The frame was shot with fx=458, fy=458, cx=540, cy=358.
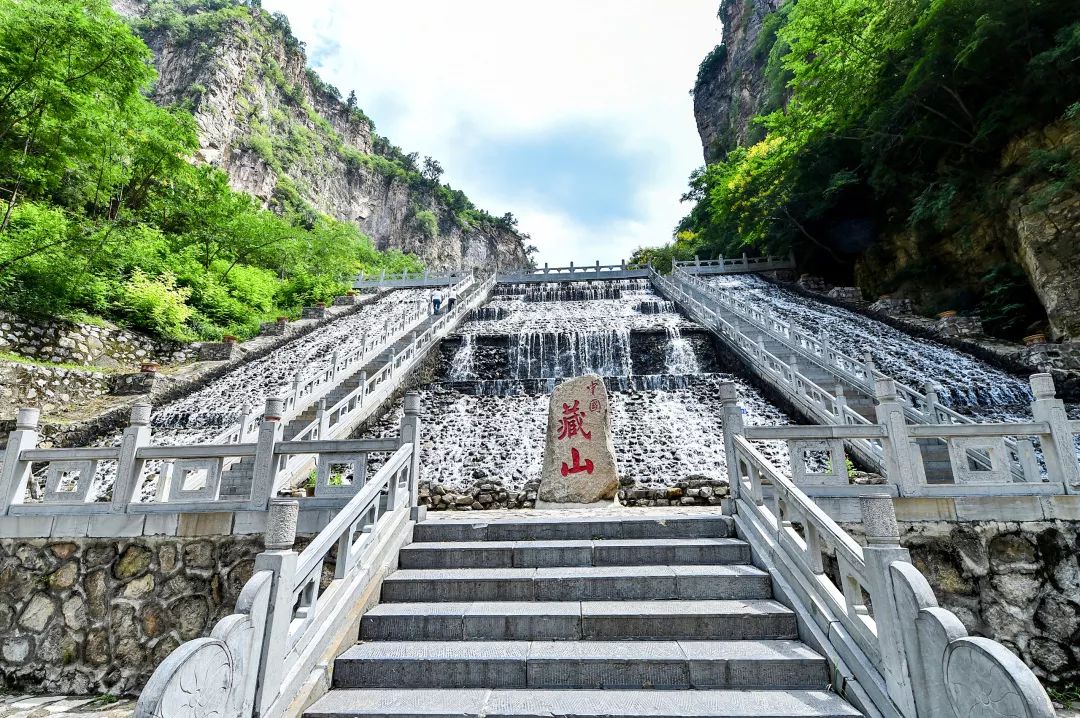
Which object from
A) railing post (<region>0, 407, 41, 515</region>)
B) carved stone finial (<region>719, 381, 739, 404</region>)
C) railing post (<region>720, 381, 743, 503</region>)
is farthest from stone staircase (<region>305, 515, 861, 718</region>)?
railing post (<region>0, 407, 41, 515</region>)

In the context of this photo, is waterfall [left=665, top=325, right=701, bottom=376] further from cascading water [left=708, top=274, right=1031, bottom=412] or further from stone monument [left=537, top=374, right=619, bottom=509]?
stone monument [left=537, top=374, right=619, bottom=509]

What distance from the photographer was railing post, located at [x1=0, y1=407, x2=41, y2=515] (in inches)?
216

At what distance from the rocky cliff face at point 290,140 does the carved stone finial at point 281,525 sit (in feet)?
149

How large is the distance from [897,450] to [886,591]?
9.30 ft

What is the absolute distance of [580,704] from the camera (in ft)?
10.7

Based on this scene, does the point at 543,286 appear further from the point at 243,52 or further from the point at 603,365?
the point at 243,52

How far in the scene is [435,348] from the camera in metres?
16.7

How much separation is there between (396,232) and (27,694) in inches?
2288

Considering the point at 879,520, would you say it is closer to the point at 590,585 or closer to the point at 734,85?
the point at 590,585

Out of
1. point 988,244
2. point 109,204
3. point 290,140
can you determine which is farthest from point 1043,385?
point 290,140

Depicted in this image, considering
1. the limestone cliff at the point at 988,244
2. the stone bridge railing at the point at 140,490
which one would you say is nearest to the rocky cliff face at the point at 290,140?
the stone bridge railing at the point at 140,490

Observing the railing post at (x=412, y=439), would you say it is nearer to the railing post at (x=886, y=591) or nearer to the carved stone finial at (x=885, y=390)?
the railing post at (x=886, y=591)

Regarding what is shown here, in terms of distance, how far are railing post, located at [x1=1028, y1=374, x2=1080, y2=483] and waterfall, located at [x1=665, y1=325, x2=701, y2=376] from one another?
9.91m

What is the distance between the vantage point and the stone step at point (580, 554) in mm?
4961
